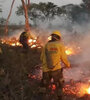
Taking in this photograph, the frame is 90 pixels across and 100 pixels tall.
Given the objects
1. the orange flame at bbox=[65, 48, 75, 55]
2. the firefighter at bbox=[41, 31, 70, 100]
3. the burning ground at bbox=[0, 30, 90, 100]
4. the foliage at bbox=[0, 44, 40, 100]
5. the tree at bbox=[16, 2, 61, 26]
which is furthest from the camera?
the tree at bbox=[16, 2, 61, 26]

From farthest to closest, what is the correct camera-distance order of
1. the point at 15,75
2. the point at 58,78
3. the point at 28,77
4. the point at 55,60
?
the point at 28,77
the point at 15,75
the point at 58,78
the point at 55,60

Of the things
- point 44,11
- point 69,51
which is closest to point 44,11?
point 44,11

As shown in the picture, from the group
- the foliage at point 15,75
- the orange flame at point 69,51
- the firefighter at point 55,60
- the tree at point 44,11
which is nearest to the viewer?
the firefighter at point 55,60

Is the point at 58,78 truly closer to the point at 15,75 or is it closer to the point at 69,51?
the point at 15,75

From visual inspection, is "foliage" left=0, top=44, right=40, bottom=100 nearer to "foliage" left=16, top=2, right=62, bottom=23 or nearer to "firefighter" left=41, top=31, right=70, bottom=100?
"firefighter" left=41, top=31, right=70, bottom=100

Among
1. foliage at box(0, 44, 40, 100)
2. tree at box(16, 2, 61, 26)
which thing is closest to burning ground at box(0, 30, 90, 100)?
foliage at box(0, 44, 40, 100)

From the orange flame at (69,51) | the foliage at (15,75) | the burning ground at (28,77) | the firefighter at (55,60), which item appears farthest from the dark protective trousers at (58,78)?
the orange flame at (69,51)

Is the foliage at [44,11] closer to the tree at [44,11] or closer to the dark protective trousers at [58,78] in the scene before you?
the tree at [44,11]

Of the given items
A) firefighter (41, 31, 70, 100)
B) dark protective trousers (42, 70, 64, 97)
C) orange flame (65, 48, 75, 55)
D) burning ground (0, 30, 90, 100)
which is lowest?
orange flame (65, 48, 75, 55)

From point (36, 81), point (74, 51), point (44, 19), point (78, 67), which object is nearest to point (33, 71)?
point (36, 81)

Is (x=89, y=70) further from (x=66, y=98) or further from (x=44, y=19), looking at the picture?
(x=44, y=19)

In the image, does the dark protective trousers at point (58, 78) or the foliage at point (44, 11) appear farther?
the foliage at point (44, 11)

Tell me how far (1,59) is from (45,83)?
3.35 metres

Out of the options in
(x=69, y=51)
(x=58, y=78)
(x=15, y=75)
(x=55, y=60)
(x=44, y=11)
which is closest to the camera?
(x=55, y=60)
